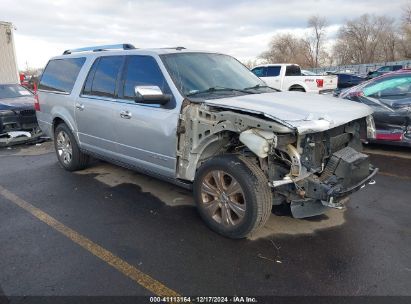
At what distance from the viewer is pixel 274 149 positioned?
3.23 metres

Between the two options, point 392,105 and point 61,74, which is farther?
point 392,105

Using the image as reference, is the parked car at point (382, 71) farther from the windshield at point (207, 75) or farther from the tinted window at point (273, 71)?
the windshield at point (207, 75)

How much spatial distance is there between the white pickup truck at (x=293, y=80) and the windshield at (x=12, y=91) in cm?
→ 1022

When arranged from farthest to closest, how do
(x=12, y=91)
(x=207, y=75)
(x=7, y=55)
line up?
(x=7, y=55) → (x=12, y=91) → (x=207, y=75)

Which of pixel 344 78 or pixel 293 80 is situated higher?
pixel 293 80

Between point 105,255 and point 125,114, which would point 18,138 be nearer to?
point 125,114

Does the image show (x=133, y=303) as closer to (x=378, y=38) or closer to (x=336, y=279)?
(x=336, y=279)

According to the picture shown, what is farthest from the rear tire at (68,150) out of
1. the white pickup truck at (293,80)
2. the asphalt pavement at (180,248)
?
the white pickup truck at (293,80)

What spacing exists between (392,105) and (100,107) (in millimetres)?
5153

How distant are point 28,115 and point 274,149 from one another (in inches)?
304

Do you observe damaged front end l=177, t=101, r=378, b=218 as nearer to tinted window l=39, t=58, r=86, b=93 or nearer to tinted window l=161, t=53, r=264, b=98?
tinted window l=161, t=53, r=264, b=98

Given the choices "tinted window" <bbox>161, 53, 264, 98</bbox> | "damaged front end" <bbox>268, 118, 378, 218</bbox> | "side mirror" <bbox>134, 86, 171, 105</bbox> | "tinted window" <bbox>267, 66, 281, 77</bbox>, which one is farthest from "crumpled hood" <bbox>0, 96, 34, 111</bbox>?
"tinted window" <bbox>267, 66, 281, 77</bbox>

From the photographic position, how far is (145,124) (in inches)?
165

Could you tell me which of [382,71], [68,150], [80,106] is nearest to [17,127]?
[68,150]
